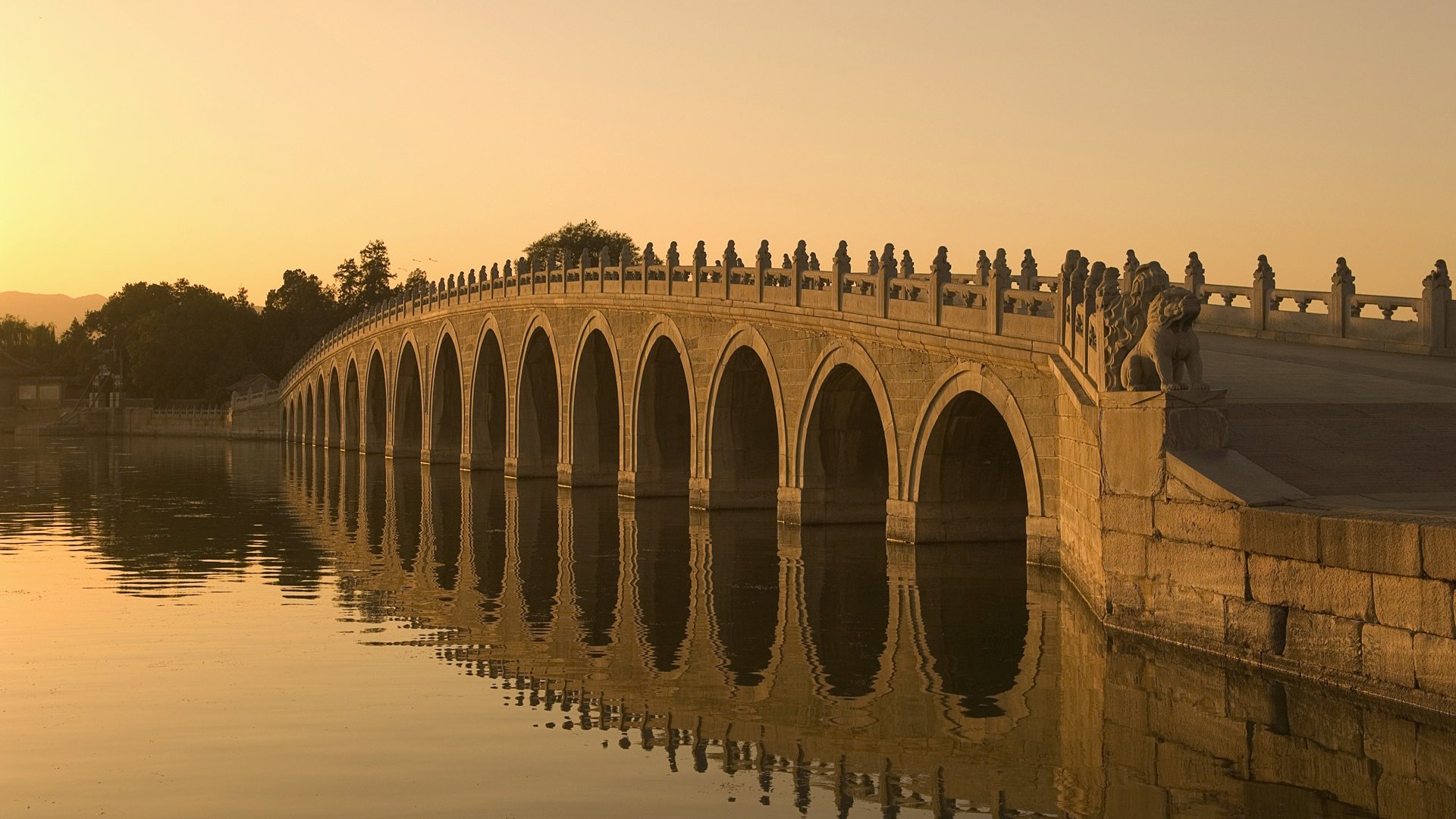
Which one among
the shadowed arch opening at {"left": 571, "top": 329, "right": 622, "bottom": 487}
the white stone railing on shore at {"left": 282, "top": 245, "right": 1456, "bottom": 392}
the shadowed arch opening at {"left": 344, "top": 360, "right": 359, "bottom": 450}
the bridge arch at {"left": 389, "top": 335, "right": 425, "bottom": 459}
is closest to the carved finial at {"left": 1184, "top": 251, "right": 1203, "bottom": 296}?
the white stone railing on shore at {"left": 282, "top": 245, "right": 1456, "bottom": 392}

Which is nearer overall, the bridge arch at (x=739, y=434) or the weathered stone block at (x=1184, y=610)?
the weathered stone block at (x=1184, y=610)

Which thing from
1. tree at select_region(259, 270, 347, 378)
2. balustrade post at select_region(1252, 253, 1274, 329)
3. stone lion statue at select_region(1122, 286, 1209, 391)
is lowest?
stone lion statue at select_region(1122, 286, 1209, 391)

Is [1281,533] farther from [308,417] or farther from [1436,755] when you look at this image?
[308,417]

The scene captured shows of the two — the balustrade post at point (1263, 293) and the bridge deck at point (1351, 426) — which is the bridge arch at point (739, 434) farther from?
the bridge deck at point (1351, 426)

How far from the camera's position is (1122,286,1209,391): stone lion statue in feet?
48.3

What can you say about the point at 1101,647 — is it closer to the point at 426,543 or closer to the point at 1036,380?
the point at 1036,380

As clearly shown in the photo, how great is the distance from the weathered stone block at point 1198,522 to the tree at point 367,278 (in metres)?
116

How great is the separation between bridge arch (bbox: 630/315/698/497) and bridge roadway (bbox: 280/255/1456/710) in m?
0.06

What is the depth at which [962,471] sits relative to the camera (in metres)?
Answer: 24.2

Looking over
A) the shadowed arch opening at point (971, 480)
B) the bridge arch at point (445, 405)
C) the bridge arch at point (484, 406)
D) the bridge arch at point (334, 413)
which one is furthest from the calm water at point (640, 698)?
the bridge arch at point (334, 413)

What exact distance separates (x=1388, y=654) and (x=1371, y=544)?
83 centimetres

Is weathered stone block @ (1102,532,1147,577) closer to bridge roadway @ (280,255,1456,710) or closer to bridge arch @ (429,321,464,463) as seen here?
bridge roadway @ (280,255,1456,710)

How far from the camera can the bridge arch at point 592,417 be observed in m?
38.8

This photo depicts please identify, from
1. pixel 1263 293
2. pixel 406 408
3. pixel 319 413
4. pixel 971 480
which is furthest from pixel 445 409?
pixel 1263 293
